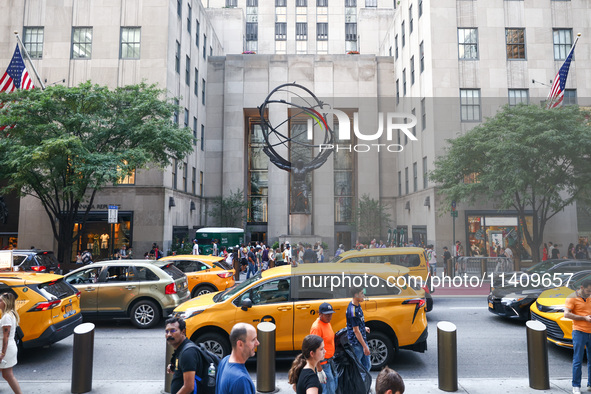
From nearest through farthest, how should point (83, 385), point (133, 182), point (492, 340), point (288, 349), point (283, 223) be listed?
point (83, 385) < point (288, 349) < point (492, 340) < point (133, 182) < point (283, 223)

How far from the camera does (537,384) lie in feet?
20.2

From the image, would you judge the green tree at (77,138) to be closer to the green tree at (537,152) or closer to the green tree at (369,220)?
the green tree at (537,152)

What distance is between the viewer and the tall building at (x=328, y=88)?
2559cm

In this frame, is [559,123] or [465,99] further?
[465,99]

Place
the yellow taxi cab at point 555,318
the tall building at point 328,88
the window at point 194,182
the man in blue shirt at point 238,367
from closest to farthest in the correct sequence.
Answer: the man in blue shirt at point 238,367 < the yellow taxi cab at point 555,318 < the tall building at point 328,88 < the window at point 194,182

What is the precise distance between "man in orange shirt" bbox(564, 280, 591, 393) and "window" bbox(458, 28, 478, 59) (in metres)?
24.7

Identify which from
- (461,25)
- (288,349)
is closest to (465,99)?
(461,25)

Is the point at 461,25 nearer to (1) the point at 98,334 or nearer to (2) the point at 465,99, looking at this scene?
(2) the point at 465,99

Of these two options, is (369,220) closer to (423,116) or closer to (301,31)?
(423,116)

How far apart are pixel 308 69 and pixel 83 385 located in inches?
1438

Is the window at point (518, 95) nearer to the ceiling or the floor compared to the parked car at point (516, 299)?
nearer to the ceiling

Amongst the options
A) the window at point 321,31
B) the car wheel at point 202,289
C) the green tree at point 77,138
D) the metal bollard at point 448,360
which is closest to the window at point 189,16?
the green tree at point 77,138

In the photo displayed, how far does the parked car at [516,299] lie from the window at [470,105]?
56.1ft

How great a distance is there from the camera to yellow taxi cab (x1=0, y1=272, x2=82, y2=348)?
750 cm
